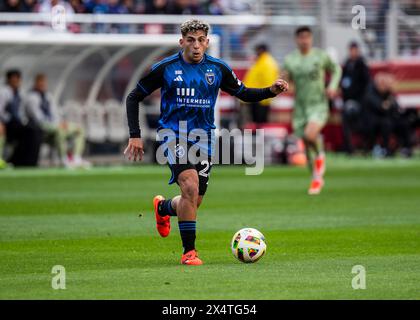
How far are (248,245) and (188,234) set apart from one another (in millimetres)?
564

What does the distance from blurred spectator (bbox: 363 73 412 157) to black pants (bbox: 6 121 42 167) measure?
8684 millimetres

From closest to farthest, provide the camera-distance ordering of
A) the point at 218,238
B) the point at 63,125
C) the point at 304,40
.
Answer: the point at 218,238
the point at 304,40
the point at 63,125

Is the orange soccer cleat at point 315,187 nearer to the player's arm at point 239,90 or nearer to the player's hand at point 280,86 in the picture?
the player's arm at point 239,90

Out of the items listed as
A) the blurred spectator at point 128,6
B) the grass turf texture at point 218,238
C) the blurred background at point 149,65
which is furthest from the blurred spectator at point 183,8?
the grass turf texture at point 218,238

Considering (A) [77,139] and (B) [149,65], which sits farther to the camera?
(B) [149,65]

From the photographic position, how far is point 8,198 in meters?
19.0

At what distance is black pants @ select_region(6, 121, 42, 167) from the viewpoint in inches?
1054

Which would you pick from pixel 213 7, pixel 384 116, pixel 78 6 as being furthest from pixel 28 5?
pixel 384 116

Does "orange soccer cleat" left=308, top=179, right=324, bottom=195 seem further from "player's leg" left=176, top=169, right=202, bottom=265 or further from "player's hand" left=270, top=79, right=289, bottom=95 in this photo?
"player's leg" left=176, top=169, right=202, bottom=265

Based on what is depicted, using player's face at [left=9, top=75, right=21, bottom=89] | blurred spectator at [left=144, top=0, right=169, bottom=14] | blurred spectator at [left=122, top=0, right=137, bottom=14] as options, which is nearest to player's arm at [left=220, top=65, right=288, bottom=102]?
player's face at [left=9, top=75, right=21, bottom=89]

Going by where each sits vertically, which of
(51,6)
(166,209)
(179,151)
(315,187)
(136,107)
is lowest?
(315,187)

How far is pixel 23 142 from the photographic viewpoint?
27141mm

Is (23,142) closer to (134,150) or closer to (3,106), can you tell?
(3,106)
